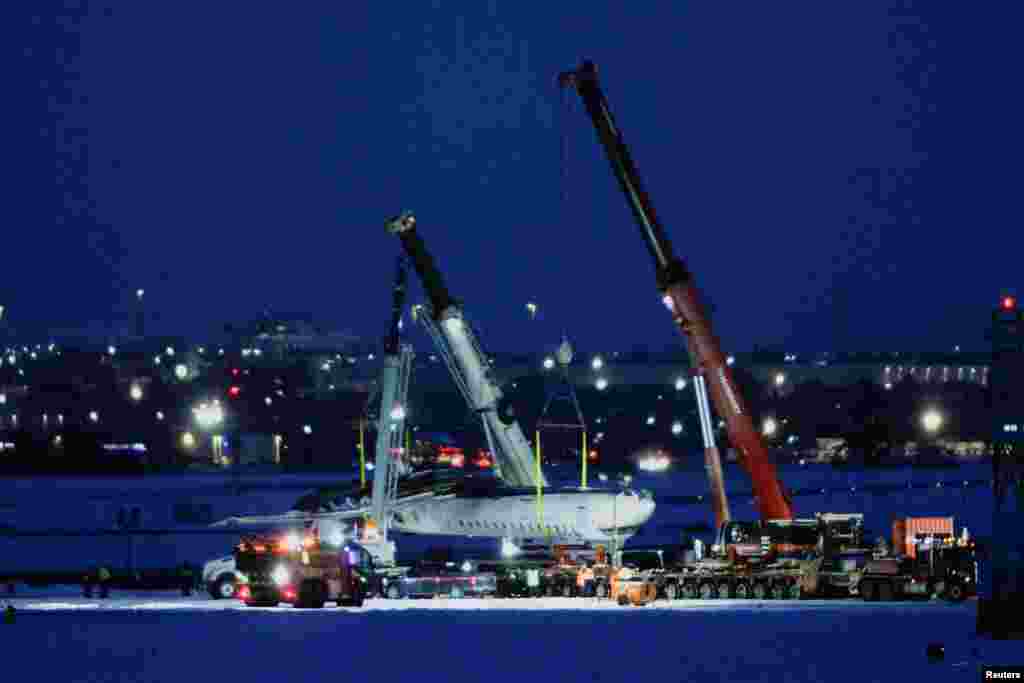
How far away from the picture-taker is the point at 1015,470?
29578 millimetres

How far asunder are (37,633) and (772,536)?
56.2ft

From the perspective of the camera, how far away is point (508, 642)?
28625mm

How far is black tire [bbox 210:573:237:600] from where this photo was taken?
139 ft

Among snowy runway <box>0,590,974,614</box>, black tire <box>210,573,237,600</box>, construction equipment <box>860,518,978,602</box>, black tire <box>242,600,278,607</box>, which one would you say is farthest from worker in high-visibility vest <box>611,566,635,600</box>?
black tire <box>210,573,237,600</box>

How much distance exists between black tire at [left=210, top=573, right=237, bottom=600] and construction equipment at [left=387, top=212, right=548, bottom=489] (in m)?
20.1

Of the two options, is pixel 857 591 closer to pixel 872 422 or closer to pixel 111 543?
pixel 111 543

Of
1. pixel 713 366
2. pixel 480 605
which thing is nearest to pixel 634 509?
pixel 713 366

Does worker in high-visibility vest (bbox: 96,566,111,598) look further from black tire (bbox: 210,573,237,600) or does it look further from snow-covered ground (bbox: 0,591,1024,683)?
snow-covered ground (bbox: 0,591,1024,683)

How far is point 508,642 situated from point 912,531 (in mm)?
15898

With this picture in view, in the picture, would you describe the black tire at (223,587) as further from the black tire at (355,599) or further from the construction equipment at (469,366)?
the construction equipment at (469,366)

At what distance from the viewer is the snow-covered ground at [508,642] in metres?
24.3

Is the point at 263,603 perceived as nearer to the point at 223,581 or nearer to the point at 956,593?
the point at 223,581

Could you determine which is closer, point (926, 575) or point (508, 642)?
point (508, 642)

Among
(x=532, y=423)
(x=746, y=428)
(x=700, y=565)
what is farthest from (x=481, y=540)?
(x=532, y=423)
